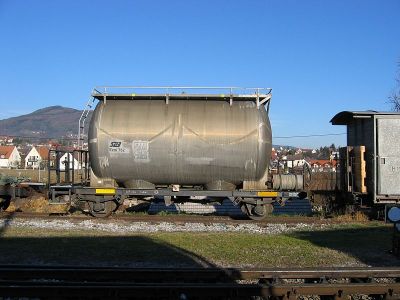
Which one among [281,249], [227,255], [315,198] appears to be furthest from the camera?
[315,198]

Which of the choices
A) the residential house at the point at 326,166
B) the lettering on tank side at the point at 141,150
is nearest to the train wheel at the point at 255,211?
the lettering on tank side at the point at 141,150

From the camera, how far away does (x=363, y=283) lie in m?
6.65

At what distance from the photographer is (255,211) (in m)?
15.0

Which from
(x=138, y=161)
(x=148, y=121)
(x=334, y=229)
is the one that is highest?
(x=148, y=121)

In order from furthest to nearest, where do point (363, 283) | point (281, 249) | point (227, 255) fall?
point (281, 249) → point (227, 255) → point (363, 283)

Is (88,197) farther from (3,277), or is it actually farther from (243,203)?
(3,277)

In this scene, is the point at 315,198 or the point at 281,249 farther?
the point at 315,198

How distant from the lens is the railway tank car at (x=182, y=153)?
14.6 m

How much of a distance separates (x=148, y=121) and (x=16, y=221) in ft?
16.8

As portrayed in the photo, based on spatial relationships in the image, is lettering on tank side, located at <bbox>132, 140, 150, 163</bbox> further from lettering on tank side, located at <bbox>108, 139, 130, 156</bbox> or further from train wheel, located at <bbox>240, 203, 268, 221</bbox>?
train wheel, located at <bbox>240, 203, 268, 221</bbox>

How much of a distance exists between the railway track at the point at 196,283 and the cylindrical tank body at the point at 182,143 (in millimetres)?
7500

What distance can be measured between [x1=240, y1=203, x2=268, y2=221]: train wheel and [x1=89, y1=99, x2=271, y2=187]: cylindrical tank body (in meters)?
0.89

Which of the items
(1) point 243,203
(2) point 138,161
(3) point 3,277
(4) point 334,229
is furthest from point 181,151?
(3) point 3,277

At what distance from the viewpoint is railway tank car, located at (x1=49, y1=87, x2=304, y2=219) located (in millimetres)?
14617
